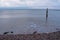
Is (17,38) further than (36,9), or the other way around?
(36,9)

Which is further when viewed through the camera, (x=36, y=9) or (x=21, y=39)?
(x=36, y=9)

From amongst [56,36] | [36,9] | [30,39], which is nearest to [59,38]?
[56,36]

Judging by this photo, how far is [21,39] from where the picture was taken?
3.99 m

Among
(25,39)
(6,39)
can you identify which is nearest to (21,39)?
(25,39)

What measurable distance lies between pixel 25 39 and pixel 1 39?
61 cm

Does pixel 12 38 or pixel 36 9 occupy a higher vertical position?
pixel 12 38

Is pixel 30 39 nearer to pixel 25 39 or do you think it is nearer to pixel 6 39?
pixel 25 39

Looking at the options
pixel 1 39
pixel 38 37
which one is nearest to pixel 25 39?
pixel 38 37

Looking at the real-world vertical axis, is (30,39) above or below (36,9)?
above

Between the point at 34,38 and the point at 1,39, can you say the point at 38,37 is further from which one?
the point at 1,39

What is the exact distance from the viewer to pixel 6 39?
3957mm

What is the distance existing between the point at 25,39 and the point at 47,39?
0.56m

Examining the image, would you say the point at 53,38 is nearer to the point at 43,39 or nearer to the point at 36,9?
the point at 43,39

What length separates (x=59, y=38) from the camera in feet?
12.9
